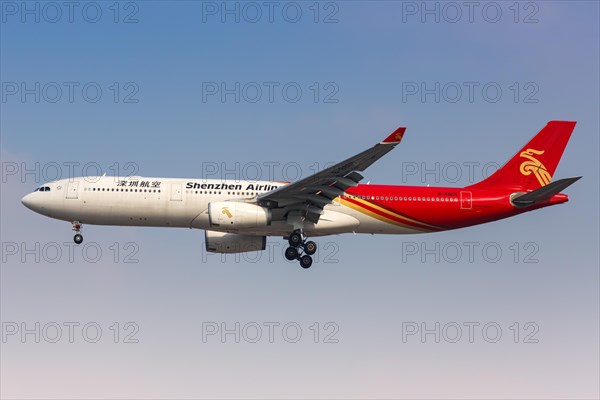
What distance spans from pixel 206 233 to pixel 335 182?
8648mm

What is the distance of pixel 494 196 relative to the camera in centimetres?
4947

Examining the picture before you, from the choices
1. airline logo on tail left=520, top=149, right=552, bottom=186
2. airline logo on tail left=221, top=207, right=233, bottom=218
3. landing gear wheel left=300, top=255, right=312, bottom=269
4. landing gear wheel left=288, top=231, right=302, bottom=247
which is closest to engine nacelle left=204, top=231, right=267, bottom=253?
landing gear wheel left=288, top=231, right=302, bottom=247

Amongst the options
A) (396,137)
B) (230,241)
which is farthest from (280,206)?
(396,137)

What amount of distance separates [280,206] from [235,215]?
2.34 metres

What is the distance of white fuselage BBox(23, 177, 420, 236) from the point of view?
47031mm

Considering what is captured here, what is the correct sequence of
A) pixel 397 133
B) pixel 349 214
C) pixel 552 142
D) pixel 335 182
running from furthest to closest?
pixel 552 142, pixel 349 214, pixel 335 182, pixel 397 133

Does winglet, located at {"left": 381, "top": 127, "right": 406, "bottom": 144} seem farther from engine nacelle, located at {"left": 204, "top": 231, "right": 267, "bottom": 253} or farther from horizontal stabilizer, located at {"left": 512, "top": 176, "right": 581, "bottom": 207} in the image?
engine nacelle, located at {"left": 204, "top": 231, "right": 267, "bottom": 253}

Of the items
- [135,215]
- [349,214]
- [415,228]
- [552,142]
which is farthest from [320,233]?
[552,142]

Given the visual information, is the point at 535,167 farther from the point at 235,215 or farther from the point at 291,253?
the point at 235,215

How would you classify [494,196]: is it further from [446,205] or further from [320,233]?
[320,233]

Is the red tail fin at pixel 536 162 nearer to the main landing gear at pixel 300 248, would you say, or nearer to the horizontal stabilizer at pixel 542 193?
the horizontal stabilizer at pixel 542 193

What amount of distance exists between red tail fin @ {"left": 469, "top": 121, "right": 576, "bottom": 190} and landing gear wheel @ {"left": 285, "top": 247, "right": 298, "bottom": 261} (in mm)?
10327

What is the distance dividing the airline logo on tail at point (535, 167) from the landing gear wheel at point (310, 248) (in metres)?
12.1

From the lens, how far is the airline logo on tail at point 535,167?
51081 mm
